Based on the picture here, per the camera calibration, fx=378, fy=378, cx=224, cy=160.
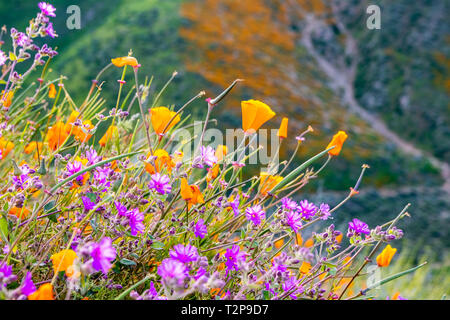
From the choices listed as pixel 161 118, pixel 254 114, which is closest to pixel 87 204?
pixel 161 118

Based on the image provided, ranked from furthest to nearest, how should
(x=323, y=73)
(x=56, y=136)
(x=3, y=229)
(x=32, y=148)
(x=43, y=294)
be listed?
(x=323, y=73)
(x=32, y=148)
(x=56, y=136)
(x=3, y=229)
(x=43, y=294)

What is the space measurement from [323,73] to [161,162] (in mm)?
21030

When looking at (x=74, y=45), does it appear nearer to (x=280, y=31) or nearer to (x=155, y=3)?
(x=155, y=3)

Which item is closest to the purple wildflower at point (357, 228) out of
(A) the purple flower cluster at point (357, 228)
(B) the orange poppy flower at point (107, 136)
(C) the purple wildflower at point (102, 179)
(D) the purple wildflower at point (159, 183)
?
(A) the purple flower cluster at point (357, 228)

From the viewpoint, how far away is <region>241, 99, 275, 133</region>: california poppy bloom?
2.96 feet

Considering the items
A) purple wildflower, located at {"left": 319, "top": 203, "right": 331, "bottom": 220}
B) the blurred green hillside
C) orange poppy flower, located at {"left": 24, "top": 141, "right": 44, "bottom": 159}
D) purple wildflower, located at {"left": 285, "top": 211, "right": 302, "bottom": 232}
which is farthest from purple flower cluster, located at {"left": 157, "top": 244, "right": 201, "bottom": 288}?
the blurred green hillside

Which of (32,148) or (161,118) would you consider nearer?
(161,118)

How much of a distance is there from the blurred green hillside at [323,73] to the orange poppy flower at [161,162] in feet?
41.9

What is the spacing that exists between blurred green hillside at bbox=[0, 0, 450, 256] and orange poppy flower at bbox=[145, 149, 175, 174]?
1276cm

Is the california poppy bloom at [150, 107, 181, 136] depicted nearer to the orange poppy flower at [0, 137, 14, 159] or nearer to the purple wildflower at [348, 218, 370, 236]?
the orange poppy flower at [0, 137, 14, 159]

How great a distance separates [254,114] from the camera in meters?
0.92

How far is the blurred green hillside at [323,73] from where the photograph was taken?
15.3 metres

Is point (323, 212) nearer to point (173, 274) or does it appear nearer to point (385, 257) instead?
point (385, 257)

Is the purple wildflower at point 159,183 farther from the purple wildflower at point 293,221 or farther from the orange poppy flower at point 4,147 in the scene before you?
the orange poppy flower at point 4,147
